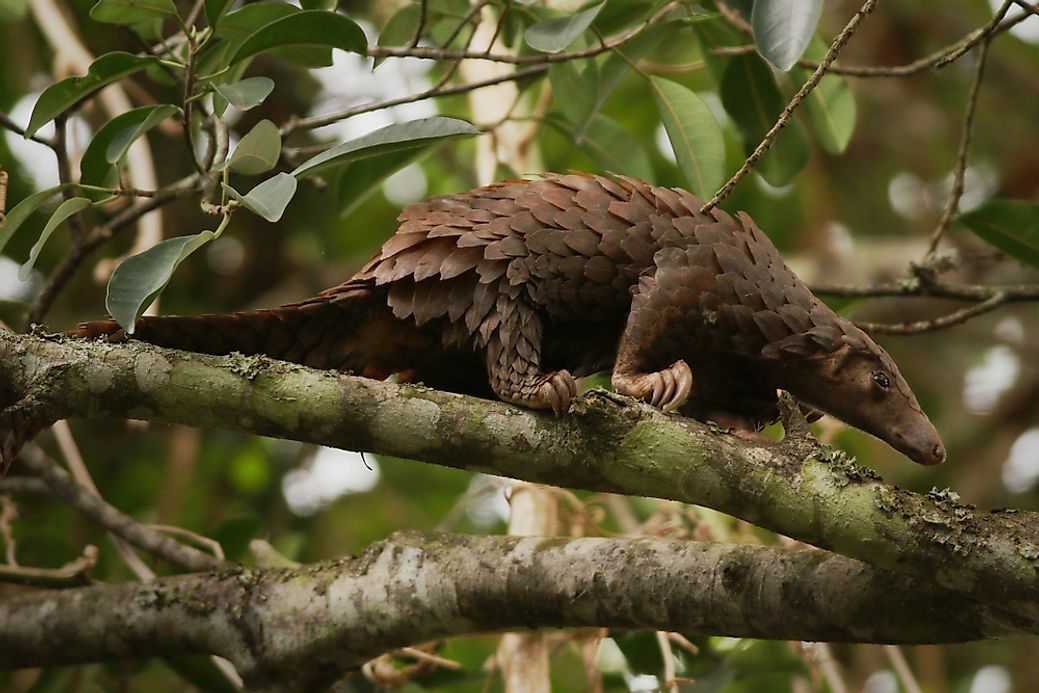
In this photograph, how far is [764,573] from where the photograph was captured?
2271mm

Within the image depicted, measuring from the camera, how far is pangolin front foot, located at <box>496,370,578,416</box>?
222 centimetres

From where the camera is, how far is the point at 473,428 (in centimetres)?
222

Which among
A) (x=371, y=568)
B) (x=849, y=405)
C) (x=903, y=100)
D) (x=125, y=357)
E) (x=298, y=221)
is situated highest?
(x=903, y=100)

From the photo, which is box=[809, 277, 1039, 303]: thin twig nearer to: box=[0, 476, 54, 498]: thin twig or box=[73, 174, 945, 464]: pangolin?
box=[73, 174, 945, 464]: pangolin

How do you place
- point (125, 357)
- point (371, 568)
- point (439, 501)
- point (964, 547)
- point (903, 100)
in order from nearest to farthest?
point (964, 547) → point (125, 357) → point (371, 568) → point (439, 501) → point (903, 100)

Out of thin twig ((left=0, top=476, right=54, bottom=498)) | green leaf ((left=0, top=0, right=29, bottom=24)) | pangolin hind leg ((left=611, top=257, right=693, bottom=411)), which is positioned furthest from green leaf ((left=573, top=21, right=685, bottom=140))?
thin twig ((left=0, top=476, right=54, bottom=498))

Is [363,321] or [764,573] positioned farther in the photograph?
[363,321]

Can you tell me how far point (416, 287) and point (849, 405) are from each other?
914mm

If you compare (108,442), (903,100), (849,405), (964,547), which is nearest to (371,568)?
(849,405)

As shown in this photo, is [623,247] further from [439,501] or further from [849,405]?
[439,501]

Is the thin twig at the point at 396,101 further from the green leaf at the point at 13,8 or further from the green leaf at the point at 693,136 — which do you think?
the green leaf at the point at 13,8

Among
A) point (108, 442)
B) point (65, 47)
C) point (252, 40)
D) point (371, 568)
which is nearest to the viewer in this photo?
point (252, 40)

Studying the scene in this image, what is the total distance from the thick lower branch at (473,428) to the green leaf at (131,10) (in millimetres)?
708

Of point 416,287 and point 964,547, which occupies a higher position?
point 416,287
